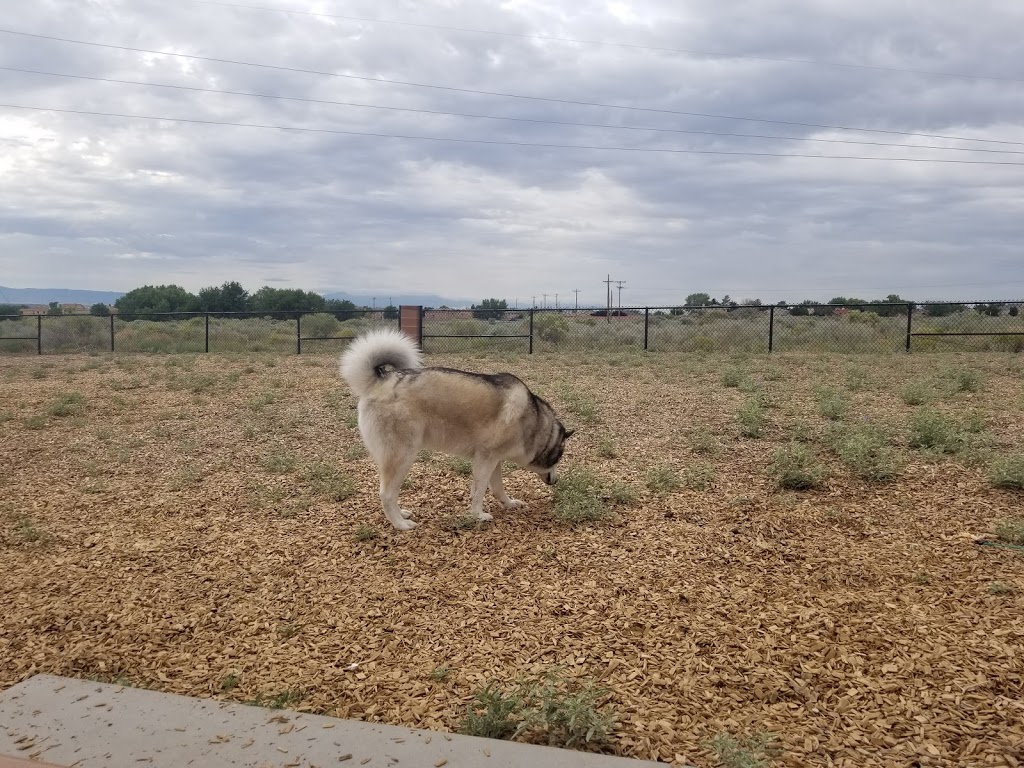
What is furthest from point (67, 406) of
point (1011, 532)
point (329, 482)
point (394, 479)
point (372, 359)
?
point (1011, 532)

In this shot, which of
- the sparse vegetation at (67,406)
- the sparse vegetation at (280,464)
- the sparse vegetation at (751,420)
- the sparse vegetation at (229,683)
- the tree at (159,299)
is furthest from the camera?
the tree at (159,299)

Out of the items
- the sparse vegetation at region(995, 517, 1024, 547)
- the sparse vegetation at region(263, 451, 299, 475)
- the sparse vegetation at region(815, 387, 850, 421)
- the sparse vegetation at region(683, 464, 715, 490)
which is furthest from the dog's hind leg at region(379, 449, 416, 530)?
the sparse vegetation at region(815, 387, 850, 421)

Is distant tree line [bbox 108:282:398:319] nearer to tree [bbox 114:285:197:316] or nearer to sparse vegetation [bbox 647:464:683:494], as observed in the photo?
tree [bbox 114:285:197:316]

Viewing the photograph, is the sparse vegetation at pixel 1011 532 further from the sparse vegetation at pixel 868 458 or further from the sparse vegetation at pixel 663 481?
the sparse vegetation at pixel 663 481

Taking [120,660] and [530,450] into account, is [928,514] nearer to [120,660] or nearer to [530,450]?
[530,450]

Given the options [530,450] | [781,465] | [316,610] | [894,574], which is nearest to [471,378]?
[530,450]

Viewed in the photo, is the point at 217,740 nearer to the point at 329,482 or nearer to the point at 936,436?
the point at 329,482

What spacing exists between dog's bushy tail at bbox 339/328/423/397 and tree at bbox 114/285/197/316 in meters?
44.1

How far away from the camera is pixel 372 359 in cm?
580

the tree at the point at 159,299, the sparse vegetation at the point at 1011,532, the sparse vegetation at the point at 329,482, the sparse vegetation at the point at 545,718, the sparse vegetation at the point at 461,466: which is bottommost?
the sparse vegetation at the point at 545,718

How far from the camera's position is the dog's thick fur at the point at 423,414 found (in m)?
5.64

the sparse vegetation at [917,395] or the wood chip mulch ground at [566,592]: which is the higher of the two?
the sparse vegetation at [917,395]

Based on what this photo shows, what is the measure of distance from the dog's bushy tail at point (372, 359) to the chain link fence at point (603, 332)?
1453 cm

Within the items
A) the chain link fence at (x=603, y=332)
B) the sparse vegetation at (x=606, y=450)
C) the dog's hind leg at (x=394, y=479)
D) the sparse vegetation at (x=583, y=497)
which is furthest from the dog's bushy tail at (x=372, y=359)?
the chain link fence at (x=603, y=332)
